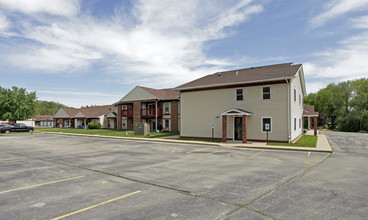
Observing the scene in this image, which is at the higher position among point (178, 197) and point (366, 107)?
point (366, 107)

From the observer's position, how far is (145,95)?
36.0m

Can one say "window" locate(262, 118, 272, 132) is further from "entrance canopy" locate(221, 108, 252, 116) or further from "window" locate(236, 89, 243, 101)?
"window" locate(236, 89, 243, 101)

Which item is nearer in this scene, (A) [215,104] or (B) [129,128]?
(A) [215,104]

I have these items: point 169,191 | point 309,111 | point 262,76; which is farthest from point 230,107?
point 309,111

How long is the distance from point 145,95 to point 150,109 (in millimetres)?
2502

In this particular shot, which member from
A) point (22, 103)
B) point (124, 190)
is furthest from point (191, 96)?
point (22, 103)

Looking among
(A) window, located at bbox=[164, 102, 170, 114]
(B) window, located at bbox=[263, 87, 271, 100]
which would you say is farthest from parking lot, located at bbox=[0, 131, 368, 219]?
(A) window, located at bbox=[164, 102, 170, 114]

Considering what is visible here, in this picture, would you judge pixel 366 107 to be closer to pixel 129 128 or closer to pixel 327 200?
pixel 129 128

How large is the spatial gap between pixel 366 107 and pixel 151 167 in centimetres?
6498

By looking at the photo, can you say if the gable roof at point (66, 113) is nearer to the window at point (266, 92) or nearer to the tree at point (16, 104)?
the tree at point (16, 104)

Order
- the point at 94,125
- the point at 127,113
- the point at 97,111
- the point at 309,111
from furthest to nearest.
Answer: the point at 97,111 → the point at 94,125 → the point at 127,113 → the point at 309,111

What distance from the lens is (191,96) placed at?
2402cm

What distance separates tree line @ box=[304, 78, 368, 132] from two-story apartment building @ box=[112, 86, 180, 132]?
1778 inches

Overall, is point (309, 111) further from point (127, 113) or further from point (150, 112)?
point (127, 113)
